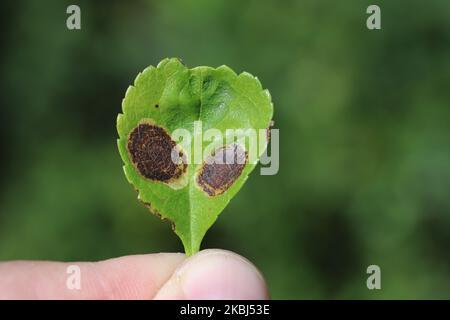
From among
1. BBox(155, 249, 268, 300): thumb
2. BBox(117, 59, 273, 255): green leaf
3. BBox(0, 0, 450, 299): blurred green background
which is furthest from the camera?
BBox(0, 0, 450, 299): blurred green background

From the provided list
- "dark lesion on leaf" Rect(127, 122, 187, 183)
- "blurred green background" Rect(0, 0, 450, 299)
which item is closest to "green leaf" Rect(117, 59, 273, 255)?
"dark lesion on leaf" Rect(127, 122, 187, 183)

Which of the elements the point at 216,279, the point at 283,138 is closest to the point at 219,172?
the point at 216,279

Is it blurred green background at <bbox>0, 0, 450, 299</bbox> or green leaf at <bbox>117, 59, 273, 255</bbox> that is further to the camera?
blurred green background at <bbox>0, 0, 450, 299</bbox>

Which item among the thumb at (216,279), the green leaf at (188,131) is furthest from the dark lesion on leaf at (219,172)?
the thumb at (216,279)

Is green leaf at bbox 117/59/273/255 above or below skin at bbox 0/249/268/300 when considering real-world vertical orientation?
above

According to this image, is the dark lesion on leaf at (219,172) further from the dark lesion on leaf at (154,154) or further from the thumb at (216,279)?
the thumb at (216,279)

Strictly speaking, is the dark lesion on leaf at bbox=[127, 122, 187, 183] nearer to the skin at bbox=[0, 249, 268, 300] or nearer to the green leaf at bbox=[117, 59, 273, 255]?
the green leaf at bbox=[117, 59, 273, 255]

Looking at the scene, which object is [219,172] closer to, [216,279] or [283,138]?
[216,279]
